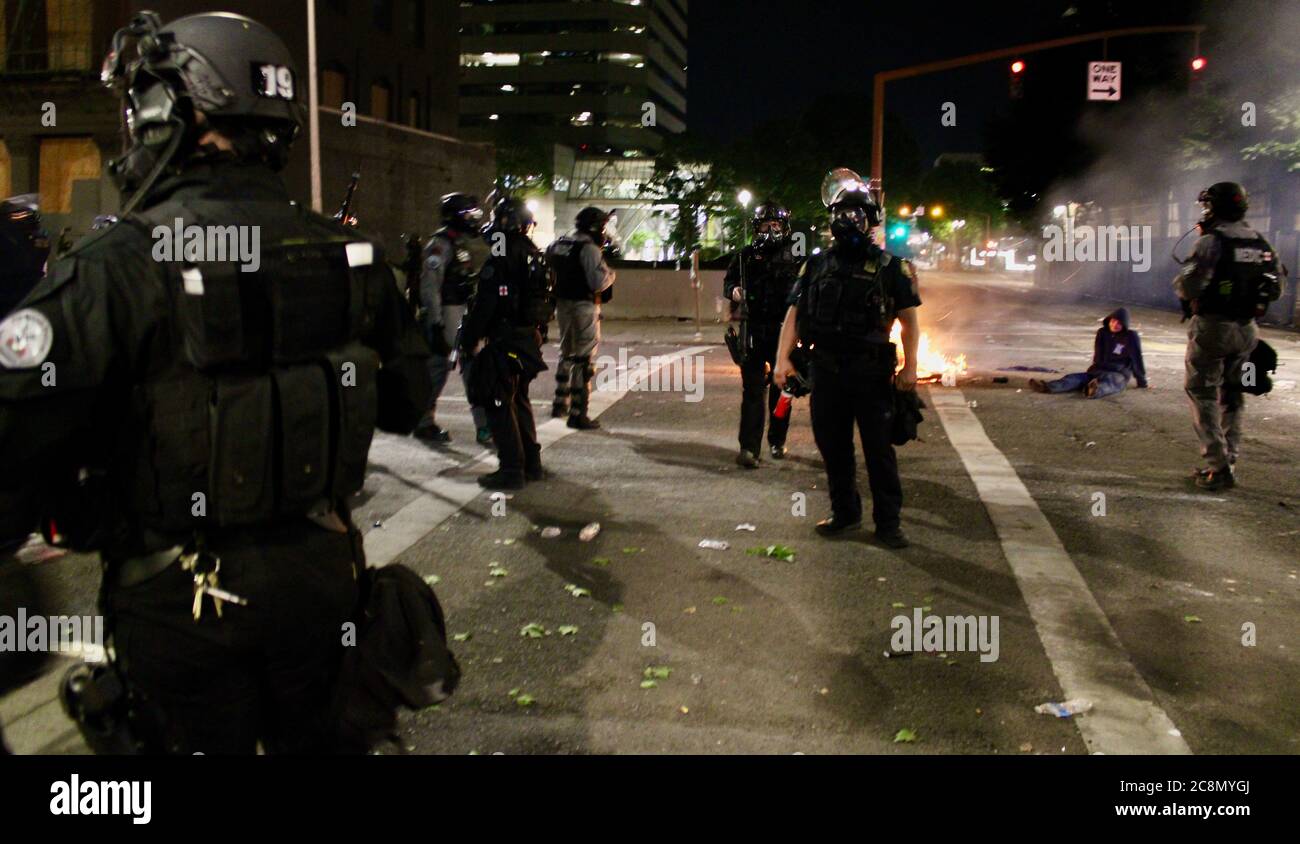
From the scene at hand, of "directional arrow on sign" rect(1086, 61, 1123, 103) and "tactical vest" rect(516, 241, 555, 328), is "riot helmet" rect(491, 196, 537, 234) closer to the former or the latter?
"tactical vest" rect(516, 241, 555, 328)

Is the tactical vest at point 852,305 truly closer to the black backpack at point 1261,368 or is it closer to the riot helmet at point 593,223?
the black backpack at point 1261,368

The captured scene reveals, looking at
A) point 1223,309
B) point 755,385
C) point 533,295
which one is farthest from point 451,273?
point 1223,309

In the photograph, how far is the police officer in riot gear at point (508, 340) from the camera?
7953mm

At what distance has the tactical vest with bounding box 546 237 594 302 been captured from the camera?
417 inches

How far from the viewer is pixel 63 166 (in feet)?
82.0

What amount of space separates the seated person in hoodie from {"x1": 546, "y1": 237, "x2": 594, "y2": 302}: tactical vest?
6.37m

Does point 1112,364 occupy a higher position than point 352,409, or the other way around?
point 352,409

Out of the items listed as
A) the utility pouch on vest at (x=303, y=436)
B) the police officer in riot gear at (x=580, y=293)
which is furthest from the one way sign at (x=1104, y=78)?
the utility pouch on vest at (x=303, y=436)

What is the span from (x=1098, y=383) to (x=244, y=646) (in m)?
12.7

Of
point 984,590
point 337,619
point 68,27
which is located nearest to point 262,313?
point 337,619

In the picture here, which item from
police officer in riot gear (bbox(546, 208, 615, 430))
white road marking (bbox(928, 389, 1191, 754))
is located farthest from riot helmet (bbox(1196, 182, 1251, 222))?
police officer in riot gear (bbox(546, 208, 615, 430))

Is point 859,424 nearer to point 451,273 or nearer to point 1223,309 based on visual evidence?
point 1223,309

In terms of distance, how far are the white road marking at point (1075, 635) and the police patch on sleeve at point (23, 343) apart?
359 centimetres
